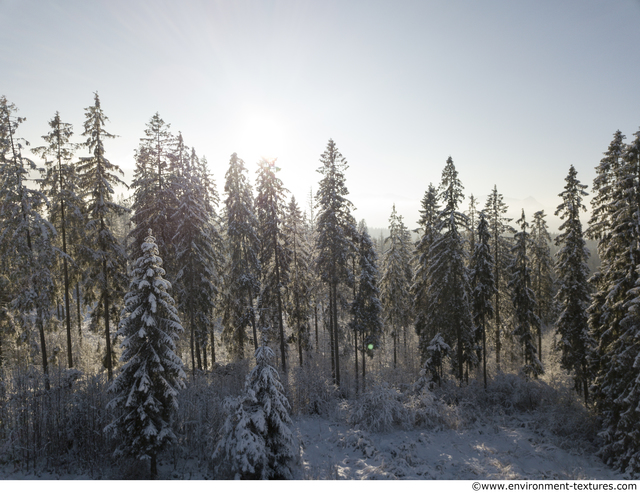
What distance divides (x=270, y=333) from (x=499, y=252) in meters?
22.2

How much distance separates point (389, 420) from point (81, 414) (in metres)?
13.9

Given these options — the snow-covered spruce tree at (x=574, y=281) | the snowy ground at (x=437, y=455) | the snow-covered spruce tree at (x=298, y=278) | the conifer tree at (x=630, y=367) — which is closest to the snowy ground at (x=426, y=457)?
the snowy ground at (x=437, y=455)

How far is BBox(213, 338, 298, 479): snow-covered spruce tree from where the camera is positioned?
902 centimetres

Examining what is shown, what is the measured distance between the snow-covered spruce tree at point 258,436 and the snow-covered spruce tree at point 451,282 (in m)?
A: 15.7

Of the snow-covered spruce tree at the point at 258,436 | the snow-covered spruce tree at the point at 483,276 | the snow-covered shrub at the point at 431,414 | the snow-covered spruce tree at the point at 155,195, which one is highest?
the snow-covered spruce tree at the point at 155,195

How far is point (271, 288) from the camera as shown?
77.2 ft

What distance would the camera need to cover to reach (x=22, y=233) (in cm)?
1520

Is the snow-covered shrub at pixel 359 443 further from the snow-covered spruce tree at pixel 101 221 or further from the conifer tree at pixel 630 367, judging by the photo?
the snow-covered spruce tree at pixel 101 221

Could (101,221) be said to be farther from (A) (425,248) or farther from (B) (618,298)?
(B) (618,298)

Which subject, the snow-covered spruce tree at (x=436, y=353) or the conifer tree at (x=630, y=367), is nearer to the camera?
the conifer tree at (x=630, y=367)

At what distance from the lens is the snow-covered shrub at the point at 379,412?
51.8 ft

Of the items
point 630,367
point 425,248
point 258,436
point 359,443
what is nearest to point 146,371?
point 258,436
